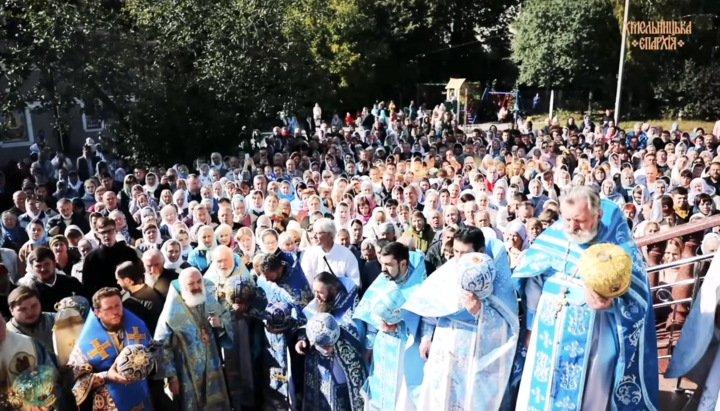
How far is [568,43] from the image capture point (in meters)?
28.6

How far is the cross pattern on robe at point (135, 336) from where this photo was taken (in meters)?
4.14

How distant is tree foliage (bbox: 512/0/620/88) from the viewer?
92.7 ft

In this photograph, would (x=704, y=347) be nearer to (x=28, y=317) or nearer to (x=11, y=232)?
(x=28, y=317)

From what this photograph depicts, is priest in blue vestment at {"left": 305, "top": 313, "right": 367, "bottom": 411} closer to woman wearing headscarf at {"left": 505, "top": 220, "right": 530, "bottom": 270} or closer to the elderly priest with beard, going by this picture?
the elderly priest with beard

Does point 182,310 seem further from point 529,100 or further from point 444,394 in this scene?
point 529,100

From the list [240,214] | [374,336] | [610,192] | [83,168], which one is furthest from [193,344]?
[83,168]

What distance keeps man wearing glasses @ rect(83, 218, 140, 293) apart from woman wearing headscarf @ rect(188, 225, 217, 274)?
0.62 meters

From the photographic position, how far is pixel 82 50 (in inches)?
533

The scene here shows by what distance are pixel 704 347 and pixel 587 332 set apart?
65 cm

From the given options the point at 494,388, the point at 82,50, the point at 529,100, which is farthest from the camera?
the point at 529,100

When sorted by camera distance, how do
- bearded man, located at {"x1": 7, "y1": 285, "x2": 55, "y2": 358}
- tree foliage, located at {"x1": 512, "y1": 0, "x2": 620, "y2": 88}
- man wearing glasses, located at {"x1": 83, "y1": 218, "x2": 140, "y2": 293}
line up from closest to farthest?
bearded man, located at {"x1": 7, "y1": 285, "x2": 55, "y2": 358}
man wearing glasses, located at {"x1": 83, "y1": 218, "x2": 140, "y2": 293}
tree foliage, located at {"x1": 512, "y1": 0, "x2": 620, "y2": 88}

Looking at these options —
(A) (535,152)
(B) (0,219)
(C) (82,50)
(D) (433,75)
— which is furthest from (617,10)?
(B) (0,219)

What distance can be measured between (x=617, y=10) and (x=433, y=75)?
35.5ft

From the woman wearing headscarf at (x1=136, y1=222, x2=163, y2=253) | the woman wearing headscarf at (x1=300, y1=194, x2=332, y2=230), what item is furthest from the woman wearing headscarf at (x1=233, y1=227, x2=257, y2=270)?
the woman wearing headscarf at (x1=300, y1=194, x2=332, y2=230)
